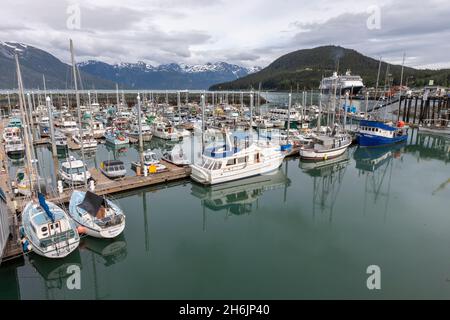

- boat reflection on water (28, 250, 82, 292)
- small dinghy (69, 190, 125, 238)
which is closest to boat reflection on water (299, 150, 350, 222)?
small dinghy (69, 190, 125, 238)

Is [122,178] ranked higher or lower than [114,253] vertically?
higher

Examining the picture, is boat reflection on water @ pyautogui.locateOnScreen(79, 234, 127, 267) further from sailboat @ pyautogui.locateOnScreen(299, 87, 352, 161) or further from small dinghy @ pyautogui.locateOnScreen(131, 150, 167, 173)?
sailboat @ pyautogui.locateOnScreen(299, 87, 352, 161)

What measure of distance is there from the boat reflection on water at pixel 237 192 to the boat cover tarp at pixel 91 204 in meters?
8.09

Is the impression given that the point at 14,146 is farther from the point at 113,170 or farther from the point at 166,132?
the point at 113,170

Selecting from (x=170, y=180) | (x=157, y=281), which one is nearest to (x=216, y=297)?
(x=157, y=281)

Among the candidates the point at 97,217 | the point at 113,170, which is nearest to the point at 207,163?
the point at 113,170

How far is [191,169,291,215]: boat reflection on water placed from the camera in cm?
Answer: 2153

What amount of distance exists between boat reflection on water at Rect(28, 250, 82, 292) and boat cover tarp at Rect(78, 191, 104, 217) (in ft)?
7.91
